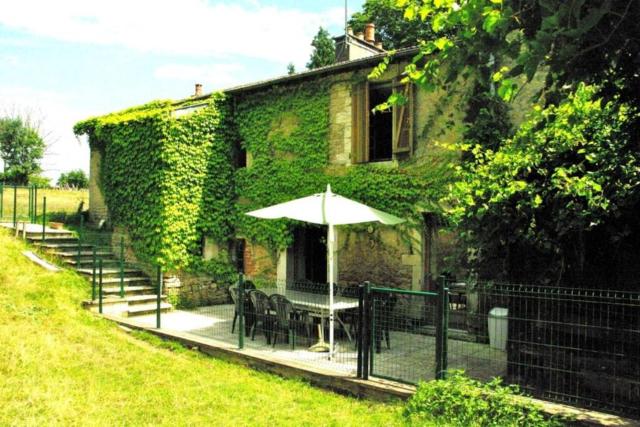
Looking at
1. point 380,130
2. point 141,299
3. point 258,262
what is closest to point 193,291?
point 141,299

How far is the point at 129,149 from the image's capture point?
12227mm

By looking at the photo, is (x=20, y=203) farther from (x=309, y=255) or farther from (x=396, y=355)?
(x=396, y=355)

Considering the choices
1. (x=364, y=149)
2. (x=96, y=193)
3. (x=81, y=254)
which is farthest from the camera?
(x=96, y=193)

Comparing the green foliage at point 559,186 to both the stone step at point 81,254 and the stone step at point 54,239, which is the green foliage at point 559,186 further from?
the stone step at point 54,239

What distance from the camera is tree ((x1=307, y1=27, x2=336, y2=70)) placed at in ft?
93.6

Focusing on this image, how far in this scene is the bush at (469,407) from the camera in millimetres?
4414

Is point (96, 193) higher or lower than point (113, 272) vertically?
higher

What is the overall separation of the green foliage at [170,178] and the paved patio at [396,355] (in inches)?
113

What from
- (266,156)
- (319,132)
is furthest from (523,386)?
(266,156)

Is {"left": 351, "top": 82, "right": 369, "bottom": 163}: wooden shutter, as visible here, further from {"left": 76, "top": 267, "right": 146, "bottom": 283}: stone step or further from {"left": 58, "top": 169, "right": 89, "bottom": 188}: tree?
{"left": 58, "top": 169, "right": 89, "bottom": 188}: tree

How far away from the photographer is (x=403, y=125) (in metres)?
9.55

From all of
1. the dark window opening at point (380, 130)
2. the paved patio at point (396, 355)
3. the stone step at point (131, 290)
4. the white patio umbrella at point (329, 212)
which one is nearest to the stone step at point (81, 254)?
the stone step at point (131, 290)

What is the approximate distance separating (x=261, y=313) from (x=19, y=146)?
30406mm

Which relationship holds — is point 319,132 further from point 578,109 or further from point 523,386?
point 523,386
